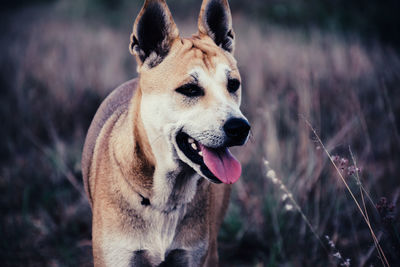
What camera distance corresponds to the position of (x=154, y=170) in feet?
7.48

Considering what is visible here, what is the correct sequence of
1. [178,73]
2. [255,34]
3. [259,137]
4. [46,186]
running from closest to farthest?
[178,73] < [46,186] < [259,137] < [255,34]

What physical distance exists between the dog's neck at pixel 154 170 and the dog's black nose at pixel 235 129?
0.39 meters

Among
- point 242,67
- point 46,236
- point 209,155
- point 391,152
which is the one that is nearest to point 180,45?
point 209,155

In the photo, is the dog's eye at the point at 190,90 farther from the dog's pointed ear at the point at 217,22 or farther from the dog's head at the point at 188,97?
the dog's pointed ear at the point at 217,22

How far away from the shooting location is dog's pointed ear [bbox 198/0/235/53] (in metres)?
2.55

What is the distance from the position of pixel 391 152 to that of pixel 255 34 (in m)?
4.98

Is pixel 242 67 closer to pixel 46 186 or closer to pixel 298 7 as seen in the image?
pixel 46 186

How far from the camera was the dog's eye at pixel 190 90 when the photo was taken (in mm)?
2248

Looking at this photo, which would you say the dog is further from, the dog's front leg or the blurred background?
the blurred background

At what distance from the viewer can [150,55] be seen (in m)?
2.44

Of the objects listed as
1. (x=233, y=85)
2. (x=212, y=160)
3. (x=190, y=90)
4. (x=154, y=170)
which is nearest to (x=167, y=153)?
(x=154, y=170)

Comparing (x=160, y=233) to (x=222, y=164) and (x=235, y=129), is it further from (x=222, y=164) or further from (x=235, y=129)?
(x=235, y=129)

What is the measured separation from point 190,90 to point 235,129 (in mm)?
422

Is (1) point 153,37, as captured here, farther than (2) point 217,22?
No
